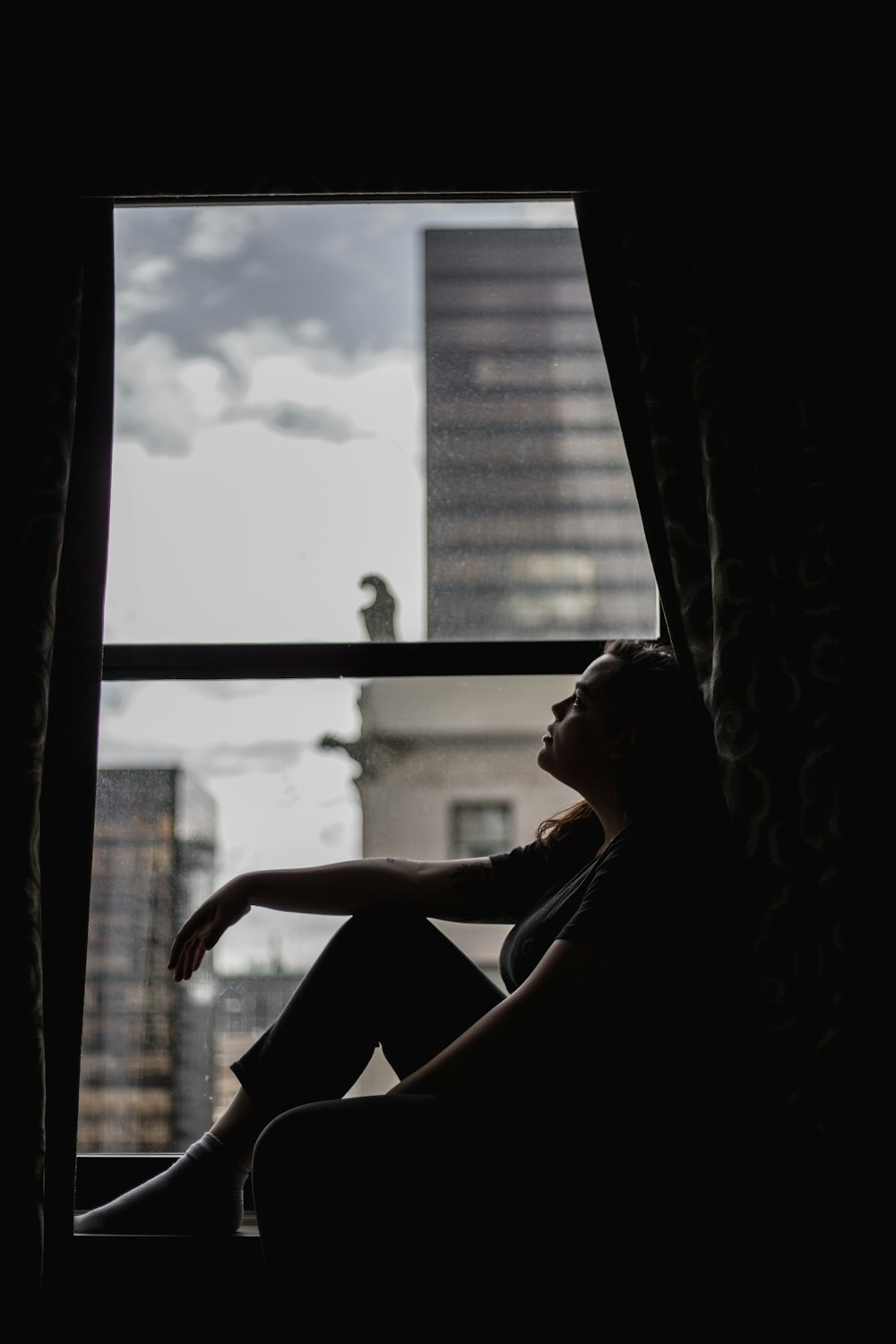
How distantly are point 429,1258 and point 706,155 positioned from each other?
66.8 inches

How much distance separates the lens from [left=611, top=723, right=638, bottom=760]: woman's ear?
1586 millimetres

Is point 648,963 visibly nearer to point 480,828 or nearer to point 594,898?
point 594,898

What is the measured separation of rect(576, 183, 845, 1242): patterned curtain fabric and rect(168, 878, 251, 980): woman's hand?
755 millimetres

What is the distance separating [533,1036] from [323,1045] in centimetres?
38

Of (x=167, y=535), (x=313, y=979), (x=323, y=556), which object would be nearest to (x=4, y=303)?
(x=167, y=535)

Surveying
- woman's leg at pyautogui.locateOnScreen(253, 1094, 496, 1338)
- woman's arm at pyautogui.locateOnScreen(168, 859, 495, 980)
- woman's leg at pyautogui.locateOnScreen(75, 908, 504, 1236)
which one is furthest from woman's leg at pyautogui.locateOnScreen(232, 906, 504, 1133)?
woman's leg at pyautogui.locateOnScreen(253, 1094, 496, 1338)

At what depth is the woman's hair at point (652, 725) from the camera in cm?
159

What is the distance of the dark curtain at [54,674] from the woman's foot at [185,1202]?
0.30 feet

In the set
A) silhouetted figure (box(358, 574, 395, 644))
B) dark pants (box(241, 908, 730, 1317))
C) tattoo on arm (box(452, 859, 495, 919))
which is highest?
A: silhouetted figure (box(358, 574, 395, 644))

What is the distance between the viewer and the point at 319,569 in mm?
1954

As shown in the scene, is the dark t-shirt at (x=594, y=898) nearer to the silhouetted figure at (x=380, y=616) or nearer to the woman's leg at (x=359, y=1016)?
the woman's leg at (x=359, y=1016)

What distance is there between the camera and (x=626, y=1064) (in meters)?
1.29

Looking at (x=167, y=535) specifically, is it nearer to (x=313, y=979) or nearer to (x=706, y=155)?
(x=313, y=979)

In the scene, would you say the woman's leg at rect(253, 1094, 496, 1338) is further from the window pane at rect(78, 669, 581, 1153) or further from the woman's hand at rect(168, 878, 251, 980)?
the window pane at rect(78, 669, 581, 1153)
